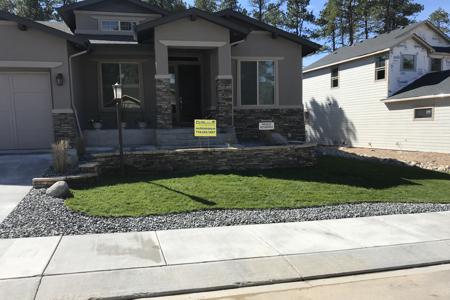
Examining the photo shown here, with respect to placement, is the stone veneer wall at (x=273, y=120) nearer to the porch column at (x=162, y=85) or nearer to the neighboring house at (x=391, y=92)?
the porch column at (x=162, y=85)

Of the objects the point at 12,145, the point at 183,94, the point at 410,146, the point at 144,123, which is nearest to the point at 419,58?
the point at 410,146

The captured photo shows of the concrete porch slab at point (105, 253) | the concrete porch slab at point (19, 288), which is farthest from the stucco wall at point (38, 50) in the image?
the concrete porch slab at point (19, 288)

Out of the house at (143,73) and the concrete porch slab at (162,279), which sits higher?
the house at (143,73)

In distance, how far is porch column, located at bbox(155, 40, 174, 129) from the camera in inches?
490

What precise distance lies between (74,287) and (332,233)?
3810 mm

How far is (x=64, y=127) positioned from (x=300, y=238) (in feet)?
28.7

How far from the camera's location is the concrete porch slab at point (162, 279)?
165 inches

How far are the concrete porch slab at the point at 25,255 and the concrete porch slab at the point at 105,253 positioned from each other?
0.11m

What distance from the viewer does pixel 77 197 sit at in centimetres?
783

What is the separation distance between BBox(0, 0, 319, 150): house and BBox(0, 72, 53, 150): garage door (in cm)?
3

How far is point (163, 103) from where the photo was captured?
41.3 feet

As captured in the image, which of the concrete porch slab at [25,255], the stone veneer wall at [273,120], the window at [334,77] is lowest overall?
the concrete porch slab at [25,255]

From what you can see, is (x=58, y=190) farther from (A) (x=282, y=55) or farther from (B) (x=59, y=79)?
(A) (x=282, y=55)

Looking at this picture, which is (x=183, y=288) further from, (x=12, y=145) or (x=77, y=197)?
(x=12, y=145)
